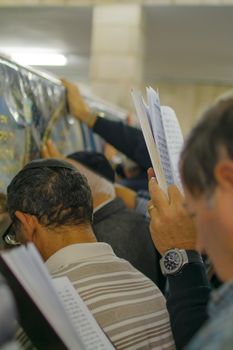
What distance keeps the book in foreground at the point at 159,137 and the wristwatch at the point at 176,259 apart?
14cm

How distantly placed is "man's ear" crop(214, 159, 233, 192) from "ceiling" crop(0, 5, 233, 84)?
431cm

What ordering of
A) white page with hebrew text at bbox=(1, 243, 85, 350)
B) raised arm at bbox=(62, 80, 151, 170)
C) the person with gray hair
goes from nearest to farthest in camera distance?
the person with gray hair < white page with hebrew text at bbox=(1, 243, 85, 350) < raised arm at bbox=(62, 80, 151, 170)

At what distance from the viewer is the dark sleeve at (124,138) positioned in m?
2.27

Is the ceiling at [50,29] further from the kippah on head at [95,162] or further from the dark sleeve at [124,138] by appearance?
the kippah on head at [95,162]

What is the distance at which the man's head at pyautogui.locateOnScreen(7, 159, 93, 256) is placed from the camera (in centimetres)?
130

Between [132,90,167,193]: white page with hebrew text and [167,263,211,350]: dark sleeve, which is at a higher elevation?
[132,90,167,193]: white page with hebrew text

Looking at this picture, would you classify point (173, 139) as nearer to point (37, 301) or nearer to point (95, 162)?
point (37, 301)

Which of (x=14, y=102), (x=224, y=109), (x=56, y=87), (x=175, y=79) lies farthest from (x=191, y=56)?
(x=224, y=109)

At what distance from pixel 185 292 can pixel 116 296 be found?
0.53ft

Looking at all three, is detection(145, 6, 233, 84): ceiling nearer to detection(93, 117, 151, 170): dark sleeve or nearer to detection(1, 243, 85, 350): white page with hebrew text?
detection(93, 117, 151, 170): dark sleeve

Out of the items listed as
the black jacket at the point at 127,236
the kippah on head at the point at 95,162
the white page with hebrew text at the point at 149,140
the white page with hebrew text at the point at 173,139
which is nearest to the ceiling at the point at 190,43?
the kippah on head at the point at 95,162

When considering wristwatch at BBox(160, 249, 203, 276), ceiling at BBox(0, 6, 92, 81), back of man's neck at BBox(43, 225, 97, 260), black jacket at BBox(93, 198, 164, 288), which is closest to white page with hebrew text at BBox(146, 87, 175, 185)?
wristwatch at BBox(160, 249, 203, 276)

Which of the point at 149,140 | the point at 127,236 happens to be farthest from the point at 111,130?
the point at 149,140

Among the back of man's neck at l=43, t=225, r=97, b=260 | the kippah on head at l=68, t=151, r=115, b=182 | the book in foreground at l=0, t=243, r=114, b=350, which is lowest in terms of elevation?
the kippah on head at l=68, t=151, r=115, b=182
